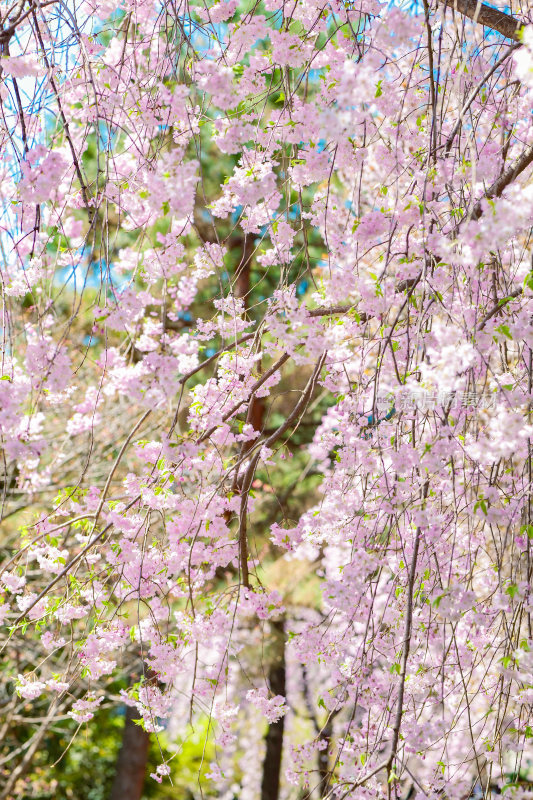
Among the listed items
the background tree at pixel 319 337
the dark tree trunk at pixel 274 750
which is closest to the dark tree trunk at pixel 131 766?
the dark tree trunk at pixel 274 750

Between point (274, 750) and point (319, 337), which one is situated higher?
point (274, 750)

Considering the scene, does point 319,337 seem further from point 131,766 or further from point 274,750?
point 274,750

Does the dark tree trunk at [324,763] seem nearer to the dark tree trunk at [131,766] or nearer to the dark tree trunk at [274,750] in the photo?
the dark tree trunk at [274,750]

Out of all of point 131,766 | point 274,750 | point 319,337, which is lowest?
point 319,337

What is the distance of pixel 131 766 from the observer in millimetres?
6477

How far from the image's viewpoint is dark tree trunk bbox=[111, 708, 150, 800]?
21.2 ft

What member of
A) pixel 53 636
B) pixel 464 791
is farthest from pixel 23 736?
pixel 464 791

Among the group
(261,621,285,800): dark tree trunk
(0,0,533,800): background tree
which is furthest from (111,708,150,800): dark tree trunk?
(0,0,533,800): background tree

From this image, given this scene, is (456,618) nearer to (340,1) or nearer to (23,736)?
(340,1)

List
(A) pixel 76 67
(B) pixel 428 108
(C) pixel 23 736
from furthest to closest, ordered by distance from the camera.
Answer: (C) pixel 23 736
(B) pixel 428 108
(A) pixel 76 67

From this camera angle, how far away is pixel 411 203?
173 cm

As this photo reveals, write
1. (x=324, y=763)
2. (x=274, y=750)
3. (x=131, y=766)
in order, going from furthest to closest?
(x=324, y=763) → (x=274, y=750) → (x=131, y=766)

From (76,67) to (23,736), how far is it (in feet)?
19.2

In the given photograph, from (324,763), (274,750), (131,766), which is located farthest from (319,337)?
(324,763)
